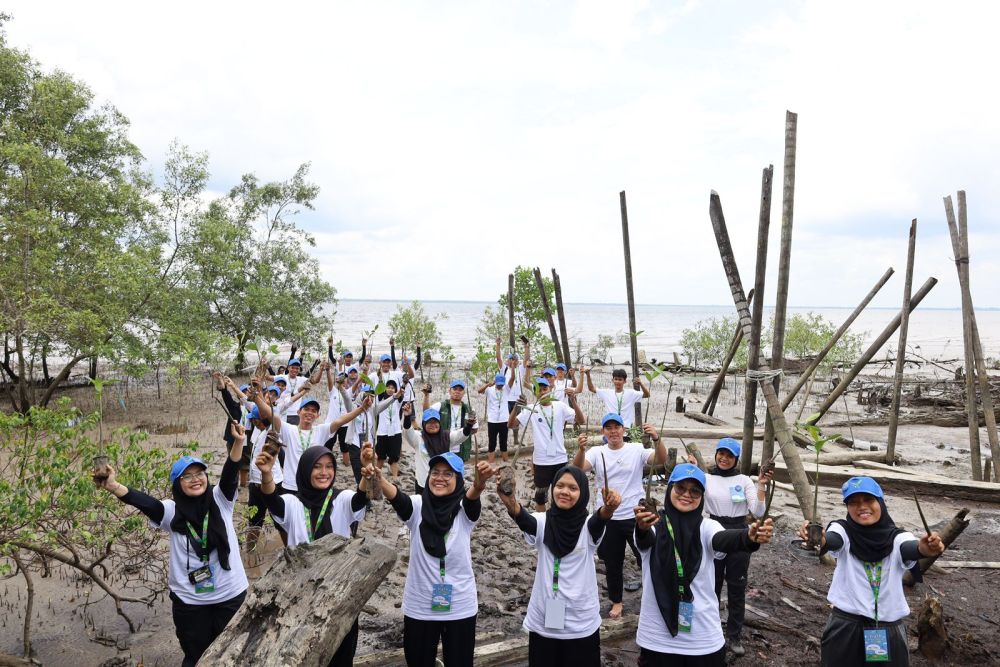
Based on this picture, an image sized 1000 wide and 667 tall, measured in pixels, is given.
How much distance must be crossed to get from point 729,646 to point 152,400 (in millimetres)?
18785

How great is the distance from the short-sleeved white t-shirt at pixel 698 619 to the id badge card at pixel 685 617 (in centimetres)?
2

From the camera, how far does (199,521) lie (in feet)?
13.0

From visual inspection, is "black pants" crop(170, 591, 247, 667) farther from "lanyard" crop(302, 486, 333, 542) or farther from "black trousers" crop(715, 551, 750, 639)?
"black trousers" crop(715, 551, 750, 639)

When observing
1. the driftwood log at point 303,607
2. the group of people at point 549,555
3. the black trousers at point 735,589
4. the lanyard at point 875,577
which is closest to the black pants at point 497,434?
the black trousers at point 735,589

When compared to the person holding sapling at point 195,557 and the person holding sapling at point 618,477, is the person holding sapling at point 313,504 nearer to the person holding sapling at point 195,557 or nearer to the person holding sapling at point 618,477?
the person holding sapling at point 195,557

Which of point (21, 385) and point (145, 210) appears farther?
point (145, 210)

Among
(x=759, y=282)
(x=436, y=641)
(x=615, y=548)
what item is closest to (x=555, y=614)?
(x=436, y=641)

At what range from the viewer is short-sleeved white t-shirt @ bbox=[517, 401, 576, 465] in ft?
25.6

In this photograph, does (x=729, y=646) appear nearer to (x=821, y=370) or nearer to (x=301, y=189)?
(x=301, y=189)

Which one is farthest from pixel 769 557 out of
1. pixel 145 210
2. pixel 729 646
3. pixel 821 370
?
pixel 821 370

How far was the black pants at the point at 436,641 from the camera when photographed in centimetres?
386

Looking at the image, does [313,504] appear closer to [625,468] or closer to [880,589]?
[625,468]

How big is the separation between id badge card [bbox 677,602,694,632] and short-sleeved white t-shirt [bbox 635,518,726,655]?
2cm

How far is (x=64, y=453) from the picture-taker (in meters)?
4.64
